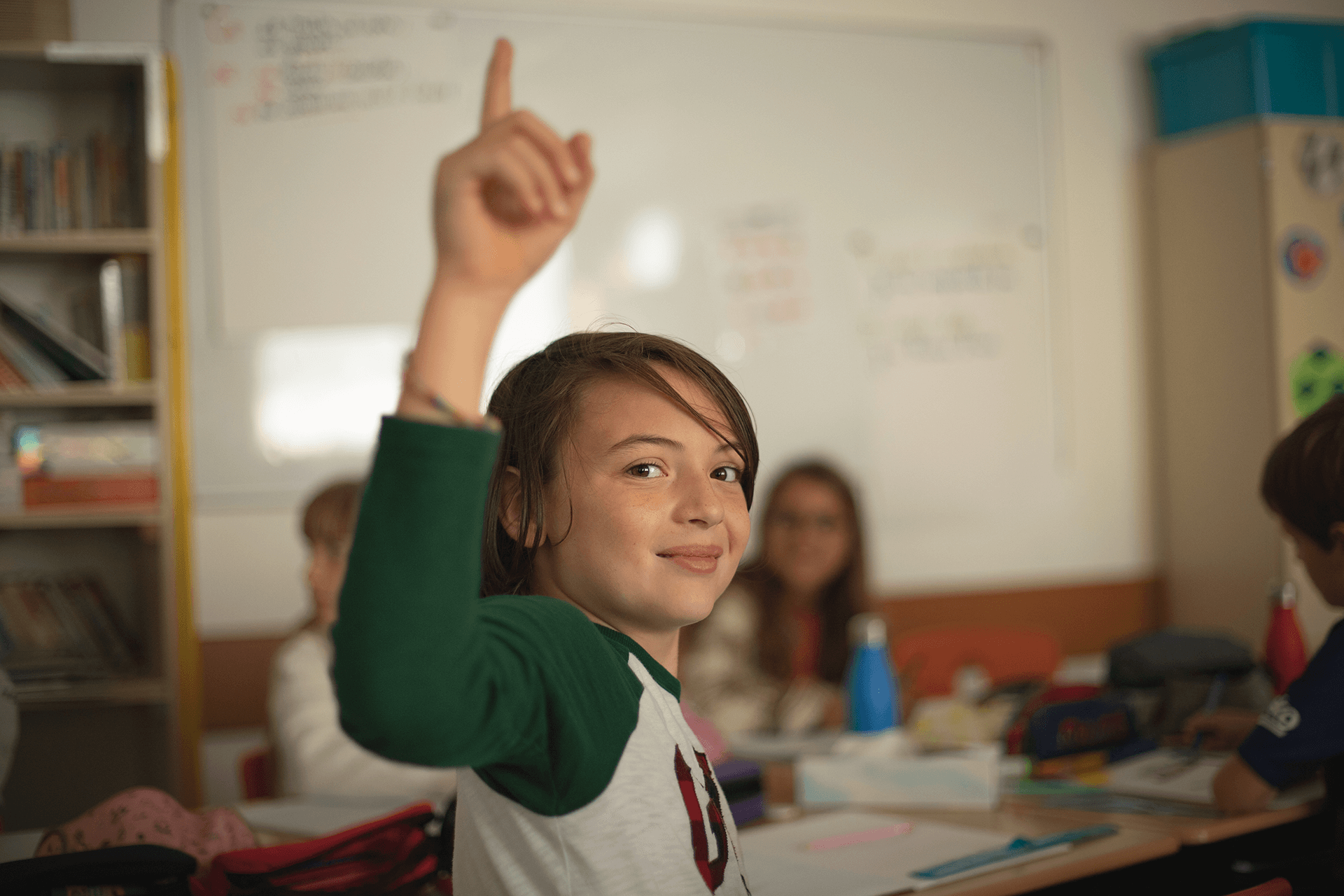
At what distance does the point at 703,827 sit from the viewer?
2.39 feet

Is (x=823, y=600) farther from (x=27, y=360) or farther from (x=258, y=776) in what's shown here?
(x=27, y=360)

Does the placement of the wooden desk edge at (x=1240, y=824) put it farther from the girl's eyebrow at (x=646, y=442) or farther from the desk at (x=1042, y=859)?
the girl's eyebrow at (x=646, y=442)

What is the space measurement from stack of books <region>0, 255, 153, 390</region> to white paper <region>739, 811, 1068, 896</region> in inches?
73.3

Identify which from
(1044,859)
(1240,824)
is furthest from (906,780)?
(1240,824)

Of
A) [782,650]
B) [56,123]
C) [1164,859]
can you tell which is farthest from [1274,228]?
[56,123]

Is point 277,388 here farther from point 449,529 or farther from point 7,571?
point 449,529

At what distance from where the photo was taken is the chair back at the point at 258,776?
192cm

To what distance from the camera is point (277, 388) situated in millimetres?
2797

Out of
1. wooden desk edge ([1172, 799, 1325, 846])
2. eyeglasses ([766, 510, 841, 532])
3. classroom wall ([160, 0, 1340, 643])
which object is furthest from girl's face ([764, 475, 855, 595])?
wooden desk edge ([1172, 799, 1325, 846])

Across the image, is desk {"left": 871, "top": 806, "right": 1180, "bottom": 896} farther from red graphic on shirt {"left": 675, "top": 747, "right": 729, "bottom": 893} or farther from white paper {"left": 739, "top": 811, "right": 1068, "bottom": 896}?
red graphic on shirt {"left": 675, "top": 747, "right": 729, "bottom": 893}

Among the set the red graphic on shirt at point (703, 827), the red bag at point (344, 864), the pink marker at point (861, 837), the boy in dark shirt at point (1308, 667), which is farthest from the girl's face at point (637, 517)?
the boy in dark shirt at point (1308, 667)

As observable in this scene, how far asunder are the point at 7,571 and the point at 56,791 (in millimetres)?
524

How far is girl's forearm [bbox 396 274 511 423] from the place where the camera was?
0.53 meters

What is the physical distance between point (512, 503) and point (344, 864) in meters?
0.51
